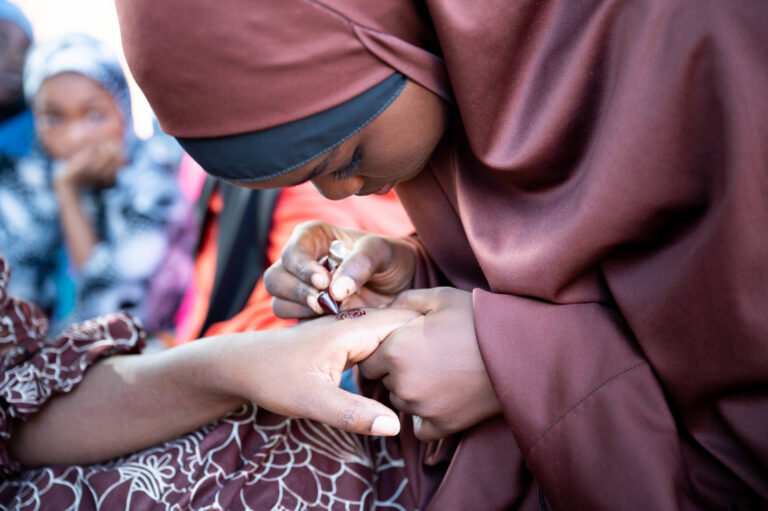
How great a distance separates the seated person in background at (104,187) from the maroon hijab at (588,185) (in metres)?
1.19

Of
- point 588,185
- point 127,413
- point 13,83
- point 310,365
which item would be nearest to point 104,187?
point 13,83

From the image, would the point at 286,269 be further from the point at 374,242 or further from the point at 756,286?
the point at 756,286

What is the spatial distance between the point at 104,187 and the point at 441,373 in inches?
67.3

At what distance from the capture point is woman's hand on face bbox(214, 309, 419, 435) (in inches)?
33.8

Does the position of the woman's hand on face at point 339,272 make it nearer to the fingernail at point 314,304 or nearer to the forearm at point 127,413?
the fingernail at point 314,304

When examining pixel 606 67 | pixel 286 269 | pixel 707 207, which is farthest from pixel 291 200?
pixel 707 207

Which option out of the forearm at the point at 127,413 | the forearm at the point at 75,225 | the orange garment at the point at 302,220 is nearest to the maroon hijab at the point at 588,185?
the forearm at the point at 127,413

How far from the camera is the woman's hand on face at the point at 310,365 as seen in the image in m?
0.86

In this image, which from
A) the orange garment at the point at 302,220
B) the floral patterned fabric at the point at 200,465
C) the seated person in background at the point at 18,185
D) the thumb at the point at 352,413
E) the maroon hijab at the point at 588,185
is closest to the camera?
the maroon hijab at the point at 588,185

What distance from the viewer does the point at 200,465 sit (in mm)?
988

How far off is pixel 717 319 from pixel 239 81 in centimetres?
65

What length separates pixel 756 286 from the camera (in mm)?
708

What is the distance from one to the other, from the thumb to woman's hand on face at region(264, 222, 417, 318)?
0.18 metres

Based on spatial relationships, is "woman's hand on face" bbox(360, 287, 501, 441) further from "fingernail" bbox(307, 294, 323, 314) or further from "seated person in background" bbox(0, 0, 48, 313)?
"seated person in background" bbox(0, 0, 48, 313)
